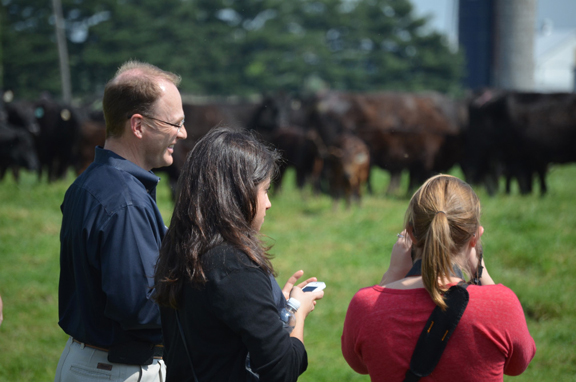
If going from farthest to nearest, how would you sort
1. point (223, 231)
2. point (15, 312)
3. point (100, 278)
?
point (15, 312), point (100, 278), point (223, 231)

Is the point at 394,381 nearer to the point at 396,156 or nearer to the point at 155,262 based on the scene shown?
the point at 155,262

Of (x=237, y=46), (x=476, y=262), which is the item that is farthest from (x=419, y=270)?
(x=237, y=46)

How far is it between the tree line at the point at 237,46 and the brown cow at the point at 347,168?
23596 millimetres

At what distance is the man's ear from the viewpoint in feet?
6.73

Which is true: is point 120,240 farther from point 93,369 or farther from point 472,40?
point 472,40

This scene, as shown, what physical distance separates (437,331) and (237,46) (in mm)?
37813

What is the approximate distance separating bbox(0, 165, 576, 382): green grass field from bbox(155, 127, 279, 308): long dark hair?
8.01 feet

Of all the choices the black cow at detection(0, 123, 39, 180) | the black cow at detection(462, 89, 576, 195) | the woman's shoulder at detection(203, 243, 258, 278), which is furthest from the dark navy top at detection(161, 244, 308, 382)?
the black cow at detection(0, 123, 39, 180)

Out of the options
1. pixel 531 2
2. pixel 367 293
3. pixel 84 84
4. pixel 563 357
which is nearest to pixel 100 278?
pixel 367 293

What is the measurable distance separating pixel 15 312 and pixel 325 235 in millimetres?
3805

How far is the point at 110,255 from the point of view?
1844mm

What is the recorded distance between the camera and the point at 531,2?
1331 cm

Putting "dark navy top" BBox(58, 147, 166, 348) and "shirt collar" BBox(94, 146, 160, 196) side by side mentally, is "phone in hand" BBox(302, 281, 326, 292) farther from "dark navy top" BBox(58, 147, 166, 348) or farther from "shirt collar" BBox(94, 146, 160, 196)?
"shirt collar" BBox(94, 146, 160, 196)

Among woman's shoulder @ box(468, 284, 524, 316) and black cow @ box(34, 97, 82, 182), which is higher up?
woman's shoulder @ box(468, 284, 524, 316)
